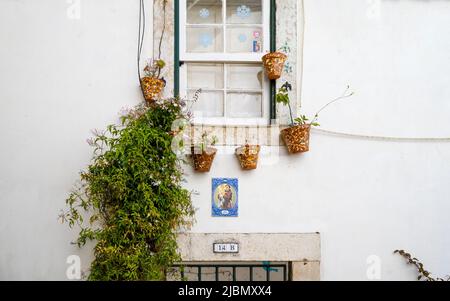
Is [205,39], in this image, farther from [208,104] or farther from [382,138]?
[382,138]

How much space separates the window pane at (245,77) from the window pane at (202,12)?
1.52ft

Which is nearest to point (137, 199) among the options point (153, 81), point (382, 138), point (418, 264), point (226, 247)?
point (226, 247)

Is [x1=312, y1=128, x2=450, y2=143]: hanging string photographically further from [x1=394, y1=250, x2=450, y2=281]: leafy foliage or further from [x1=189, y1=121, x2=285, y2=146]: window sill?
[x1=394, y1=250, x2=450, y2=281]: leafy foliage

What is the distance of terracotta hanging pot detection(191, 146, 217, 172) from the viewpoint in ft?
13.9

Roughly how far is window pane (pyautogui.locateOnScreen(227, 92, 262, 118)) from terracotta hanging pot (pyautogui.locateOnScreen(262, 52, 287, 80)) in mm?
301

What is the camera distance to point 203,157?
4254 mm

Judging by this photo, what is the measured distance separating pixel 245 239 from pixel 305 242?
514 millimetres

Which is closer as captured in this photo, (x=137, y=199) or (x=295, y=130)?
(x=137, y=199)

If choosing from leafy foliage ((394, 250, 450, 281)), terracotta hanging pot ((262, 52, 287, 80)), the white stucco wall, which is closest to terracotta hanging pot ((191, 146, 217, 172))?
the white stucco wall

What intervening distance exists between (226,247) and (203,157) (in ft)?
2.61

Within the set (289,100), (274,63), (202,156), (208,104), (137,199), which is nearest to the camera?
(137,199)

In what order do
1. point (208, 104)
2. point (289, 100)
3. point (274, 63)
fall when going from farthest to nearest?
point (208, 104) → point (289, 100) → point (274, 63)

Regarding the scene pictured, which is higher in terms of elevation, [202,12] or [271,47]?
[202,12]

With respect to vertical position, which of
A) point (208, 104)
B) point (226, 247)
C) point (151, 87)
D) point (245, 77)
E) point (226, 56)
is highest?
point (226, 56)
